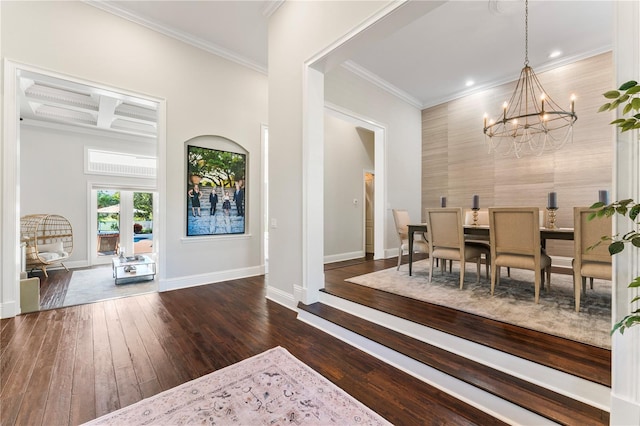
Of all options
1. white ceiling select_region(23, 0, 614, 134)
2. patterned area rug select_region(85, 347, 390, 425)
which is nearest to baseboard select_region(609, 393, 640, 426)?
patterned area rug select_region(85, 347, 390, 425)

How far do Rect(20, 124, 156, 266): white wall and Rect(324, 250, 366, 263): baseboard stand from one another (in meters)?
5.99

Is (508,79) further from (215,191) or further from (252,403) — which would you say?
(252,403)

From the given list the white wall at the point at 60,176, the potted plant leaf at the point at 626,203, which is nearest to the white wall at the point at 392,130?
the potted plant leaf at the point at 626,203

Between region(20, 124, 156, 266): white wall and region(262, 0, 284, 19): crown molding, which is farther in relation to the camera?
region(20, 124, 156, 266): white wall

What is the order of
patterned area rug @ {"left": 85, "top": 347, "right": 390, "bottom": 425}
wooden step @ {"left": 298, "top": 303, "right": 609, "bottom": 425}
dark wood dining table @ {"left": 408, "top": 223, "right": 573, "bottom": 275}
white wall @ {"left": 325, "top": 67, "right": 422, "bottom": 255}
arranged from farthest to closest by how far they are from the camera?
white wall @ {"left": 325, "top": 67, "right": 422, "bottom": 255} < dark wood dining table @ {"left": 408, "top": 223, "right": 573, "bottom": 275} < patterned area rug @ {"left": 85, "top": 347, "right": 390, "bottom": 425} < wooden step @ {"left": 298, "top": 303, "right": 609, "bottom": 425}

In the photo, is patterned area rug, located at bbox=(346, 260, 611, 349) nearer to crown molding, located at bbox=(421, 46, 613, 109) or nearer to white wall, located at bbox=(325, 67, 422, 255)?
white wall, located at bbox=(325, 67, 422, 255)

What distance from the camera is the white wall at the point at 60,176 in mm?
5777

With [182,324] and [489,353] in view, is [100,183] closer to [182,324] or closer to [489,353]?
[182,324]

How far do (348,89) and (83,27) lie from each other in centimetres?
390

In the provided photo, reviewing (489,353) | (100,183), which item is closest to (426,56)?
(489,353)

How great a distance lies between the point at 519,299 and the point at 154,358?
357 centimetres

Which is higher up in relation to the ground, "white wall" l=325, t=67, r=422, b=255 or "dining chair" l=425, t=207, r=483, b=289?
"white wall" l=325, t=67, r=422, b=255

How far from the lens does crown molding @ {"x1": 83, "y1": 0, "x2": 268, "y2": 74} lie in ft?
11.6

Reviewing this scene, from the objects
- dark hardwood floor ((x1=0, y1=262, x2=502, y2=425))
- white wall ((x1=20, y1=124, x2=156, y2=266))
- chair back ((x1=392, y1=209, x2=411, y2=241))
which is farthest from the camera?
white wall ((x1=20, y1=124, x2=156, y2=266))
